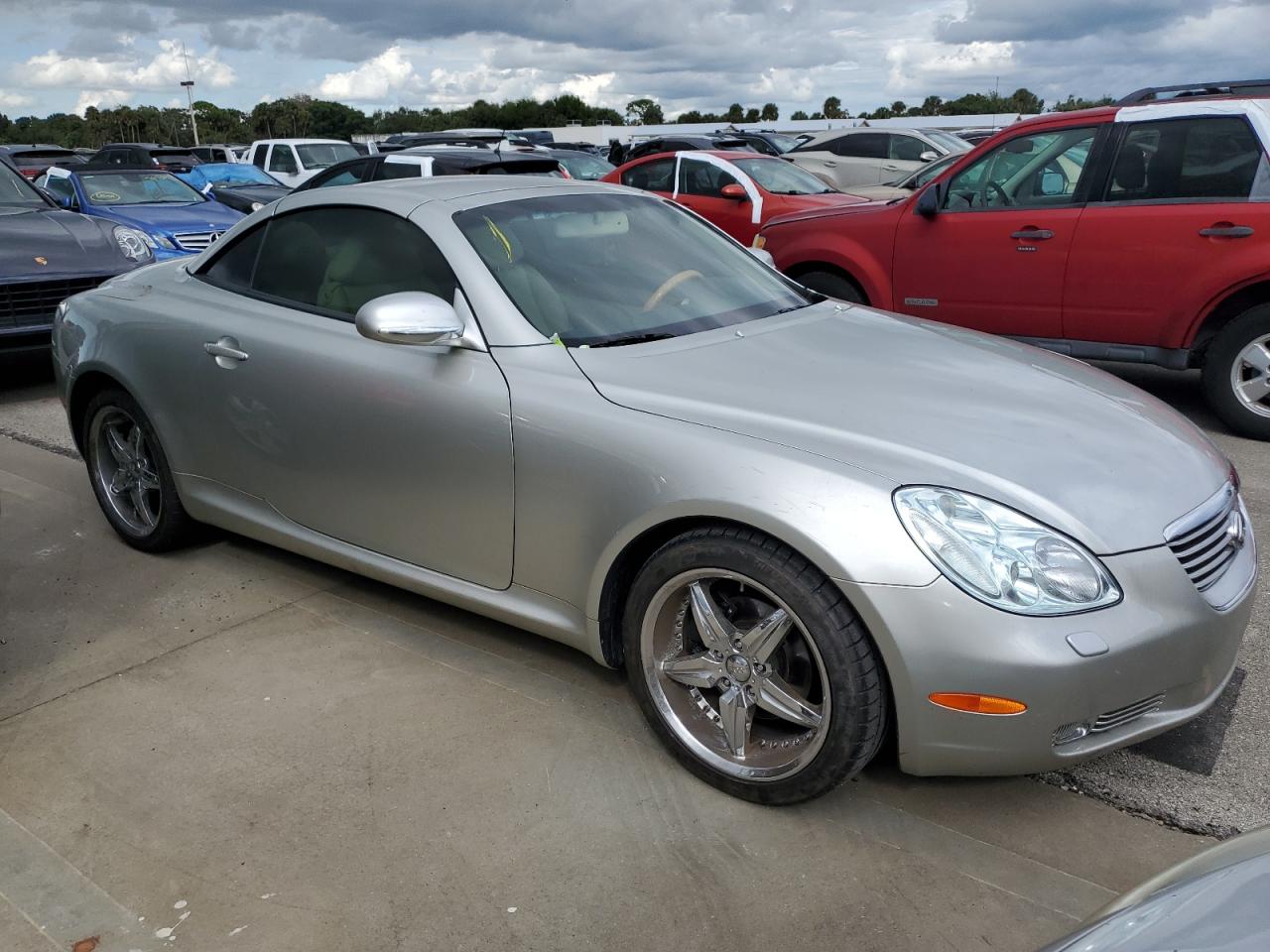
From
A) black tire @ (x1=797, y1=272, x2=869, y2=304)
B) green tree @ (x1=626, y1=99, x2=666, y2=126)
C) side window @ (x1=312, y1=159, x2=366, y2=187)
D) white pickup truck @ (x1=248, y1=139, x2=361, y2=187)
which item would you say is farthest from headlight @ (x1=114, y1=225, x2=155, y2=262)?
green tree @ (x1=626, y1=99, x2=666, y2=126)

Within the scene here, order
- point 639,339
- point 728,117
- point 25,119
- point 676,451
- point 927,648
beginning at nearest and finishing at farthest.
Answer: point 927,648 → point 676,451 → point 639,339 → point 25,119 → point 728,117

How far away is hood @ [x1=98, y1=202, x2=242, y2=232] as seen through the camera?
425 inches

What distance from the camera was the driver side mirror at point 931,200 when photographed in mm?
7055

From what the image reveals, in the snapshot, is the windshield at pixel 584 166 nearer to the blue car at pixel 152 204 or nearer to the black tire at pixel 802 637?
the blue car at pixel 152 204

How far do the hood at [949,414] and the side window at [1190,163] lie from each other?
324cm

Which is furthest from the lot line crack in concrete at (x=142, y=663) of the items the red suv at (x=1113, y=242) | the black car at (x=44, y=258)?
the red suv at (x=1113, y=242)

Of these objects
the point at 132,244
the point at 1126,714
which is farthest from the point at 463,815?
the point at 132,244

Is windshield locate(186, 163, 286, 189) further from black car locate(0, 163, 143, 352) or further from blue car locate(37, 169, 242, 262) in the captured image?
black car locate(0, 163, 143, 352)

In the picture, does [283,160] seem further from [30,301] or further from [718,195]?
[30,301]

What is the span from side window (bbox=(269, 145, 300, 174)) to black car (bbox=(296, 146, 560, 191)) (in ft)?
27.4

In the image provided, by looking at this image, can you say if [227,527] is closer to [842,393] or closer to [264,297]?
[264,297]

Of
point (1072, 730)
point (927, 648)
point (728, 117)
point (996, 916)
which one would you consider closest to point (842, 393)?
point (927, 648)

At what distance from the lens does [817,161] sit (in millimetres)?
18109

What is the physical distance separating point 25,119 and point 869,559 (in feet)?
235
